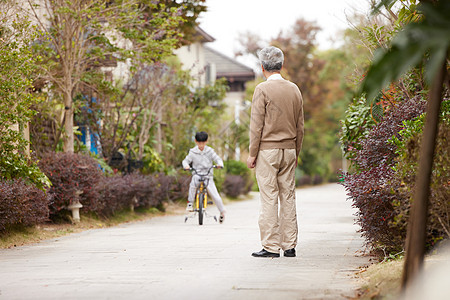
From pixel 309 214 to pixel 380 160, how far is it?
9.10m

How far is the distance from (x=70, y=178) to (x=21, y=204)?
Result: 2.78 meters

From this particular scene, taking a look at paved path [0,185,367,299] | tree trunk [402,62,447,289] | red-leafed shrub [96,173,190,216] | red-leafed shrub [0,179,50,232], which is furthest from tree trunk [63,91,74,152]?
tree trunk [402,62,447,289]

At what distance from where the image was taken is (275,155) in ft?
28.3

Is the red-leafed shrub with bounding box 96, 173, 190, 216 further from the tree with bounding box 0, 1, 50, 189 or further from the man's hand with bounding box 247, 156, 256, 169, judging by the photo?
the man's hand with bounding box 247, 156, 256, 169

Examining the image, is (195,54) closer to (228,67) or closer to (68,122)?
(228,67)

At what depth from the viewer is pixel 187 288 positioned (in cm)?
619

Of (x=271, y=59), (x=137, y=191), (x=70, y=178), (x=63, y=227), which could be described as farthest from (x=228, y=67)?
(x=271, y=59)

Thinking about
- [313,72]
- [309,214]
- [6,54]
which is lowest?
[309,214]

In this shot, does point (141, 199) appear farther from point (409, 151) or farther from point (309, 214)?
point (409, 151)

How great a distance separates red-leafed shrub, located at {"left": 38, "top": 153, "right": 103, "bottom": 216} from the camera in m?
13.4

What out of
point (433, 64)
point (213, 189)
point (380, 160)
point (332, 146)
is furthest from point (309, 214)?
point (332, 146)

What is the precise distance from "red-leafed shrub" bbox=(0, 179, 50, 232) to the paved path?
0.49 metres

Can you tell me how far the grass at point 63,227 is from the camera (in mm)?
11133

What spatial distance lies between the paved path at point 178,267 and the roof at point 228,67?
42.5 metres
